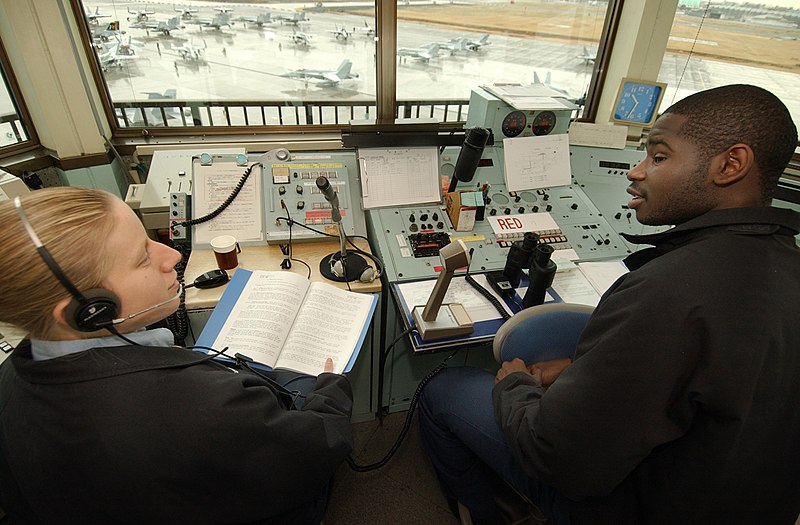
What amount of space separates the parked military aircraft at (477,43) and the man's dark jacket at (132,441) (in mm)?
2787

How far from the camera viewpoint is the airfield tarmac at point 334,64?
239cm

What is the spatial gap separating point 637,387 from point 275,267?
1.27m

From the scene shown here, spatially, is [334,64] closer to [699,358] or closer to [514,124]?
[514,124]

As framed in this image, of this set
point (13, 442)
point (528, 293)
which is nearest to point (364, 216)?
point (528, 293)

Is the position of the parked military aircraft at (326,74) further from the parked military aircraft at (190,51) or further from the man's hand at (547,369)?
the man's hand at (547,369)

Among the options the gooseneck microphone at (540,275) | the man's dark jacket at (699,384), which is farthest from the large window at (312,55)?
the man's dark jacket at (699,384)

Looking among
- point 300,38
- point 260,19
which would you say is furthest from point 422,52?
point 260,19

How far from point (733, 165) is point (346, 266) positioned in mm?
1144

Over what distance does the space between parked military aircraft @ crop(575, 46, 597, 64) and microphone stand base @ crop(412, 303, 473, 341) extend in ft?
8.15

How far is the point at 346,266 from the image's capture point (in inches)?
60.1

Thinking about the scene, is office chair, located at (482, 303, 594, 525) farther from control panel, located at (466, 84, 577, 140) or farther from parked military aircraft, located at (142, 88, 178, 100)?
Answer: parked military aircraft, located at (142, 88, 178, 100)

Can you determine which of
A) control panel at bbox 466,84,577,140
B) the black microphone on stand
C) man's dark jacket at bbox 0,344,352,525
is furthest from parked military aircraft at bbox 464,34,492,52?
man's dark jacket at bbox 0,344,352,525

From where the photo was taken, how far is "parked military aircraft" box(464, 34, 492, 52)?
280 centimetres

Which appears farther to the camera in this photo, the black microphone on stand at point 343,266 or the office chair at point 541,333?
the black microphone on stand at point 343,266
